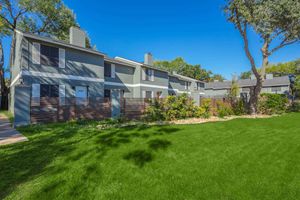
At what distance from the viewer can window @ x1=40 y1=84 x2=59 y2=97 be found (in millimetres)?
13672

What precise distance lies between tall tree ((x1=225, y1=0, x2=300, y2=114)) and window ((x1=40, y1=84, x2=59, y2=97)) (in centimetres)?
1455

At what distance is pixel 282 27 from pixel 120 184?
49.9ft

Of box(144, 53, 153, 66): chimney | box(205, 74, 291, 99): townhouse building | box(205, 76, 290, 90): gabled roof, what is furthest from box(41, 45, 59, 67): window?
box(205, 76, 290, 90): gabled roof

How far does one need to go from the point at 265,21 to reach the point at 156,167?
13.2 meters

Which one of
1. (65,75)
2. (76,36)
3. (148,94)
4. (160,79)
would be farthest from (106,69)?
(160,79)

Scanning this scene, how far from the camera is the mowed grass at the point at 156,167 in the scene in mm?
3162

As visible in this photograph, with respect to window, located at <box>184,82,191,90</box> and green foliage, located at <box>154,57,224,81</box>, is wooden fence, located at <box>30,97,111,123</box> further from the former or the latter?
green foliage, located at <box>154,57,224,81</box>

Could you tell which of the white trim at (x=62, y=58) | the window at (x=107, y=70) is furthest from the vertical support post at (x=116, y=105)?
the window at (x=107, y=70)

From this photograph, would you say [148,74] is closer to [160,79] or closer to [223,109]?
[160,79]

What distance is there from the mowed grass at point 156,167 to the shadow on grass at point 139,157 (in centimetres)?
1

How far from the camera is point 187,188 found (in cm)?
326

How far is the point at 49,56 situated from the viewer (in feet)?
46.1

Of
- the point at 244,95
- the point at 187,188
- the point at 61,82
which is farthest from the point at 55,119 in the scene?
the point at 244,95

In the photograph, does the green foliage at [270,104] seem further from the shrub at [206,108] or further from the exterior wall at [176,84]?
the exterior wall at [176,84]
